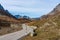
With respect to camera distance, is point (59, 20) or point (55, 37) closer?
point (55, 37)

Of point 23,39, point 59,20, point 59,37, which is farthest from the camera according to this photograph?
point 59,20

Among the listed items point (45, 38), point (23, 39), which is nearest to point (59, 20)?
point (23, 39)

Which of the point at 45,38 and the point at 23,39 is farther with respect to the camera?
the point at 23,39

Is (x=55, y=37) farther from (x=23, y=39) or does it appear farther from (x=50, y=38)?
(x=23, y=39)

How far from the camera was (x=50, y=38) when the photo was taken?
24438 millimetres

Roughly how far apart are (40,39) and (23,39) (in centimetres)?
442

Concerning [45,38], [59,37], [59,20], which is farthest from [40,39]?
[59,20]

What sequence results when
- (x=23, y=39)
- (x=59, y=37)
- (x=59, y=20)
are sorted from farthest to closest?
(x=59, y=20), (x=23, y=39), (x=59, y=37)

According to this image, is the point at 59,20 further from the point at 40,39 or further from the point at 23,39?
the point at 40,39

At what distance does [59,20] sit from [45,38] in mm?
12307

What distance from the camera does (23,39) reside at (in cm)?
2917

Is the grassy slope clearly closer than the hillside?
Yes

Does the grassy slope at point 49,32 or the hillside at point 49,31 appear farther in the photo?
the hillside at point 49,31

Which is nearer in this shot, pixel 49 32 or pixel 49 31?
pixel 49 32
